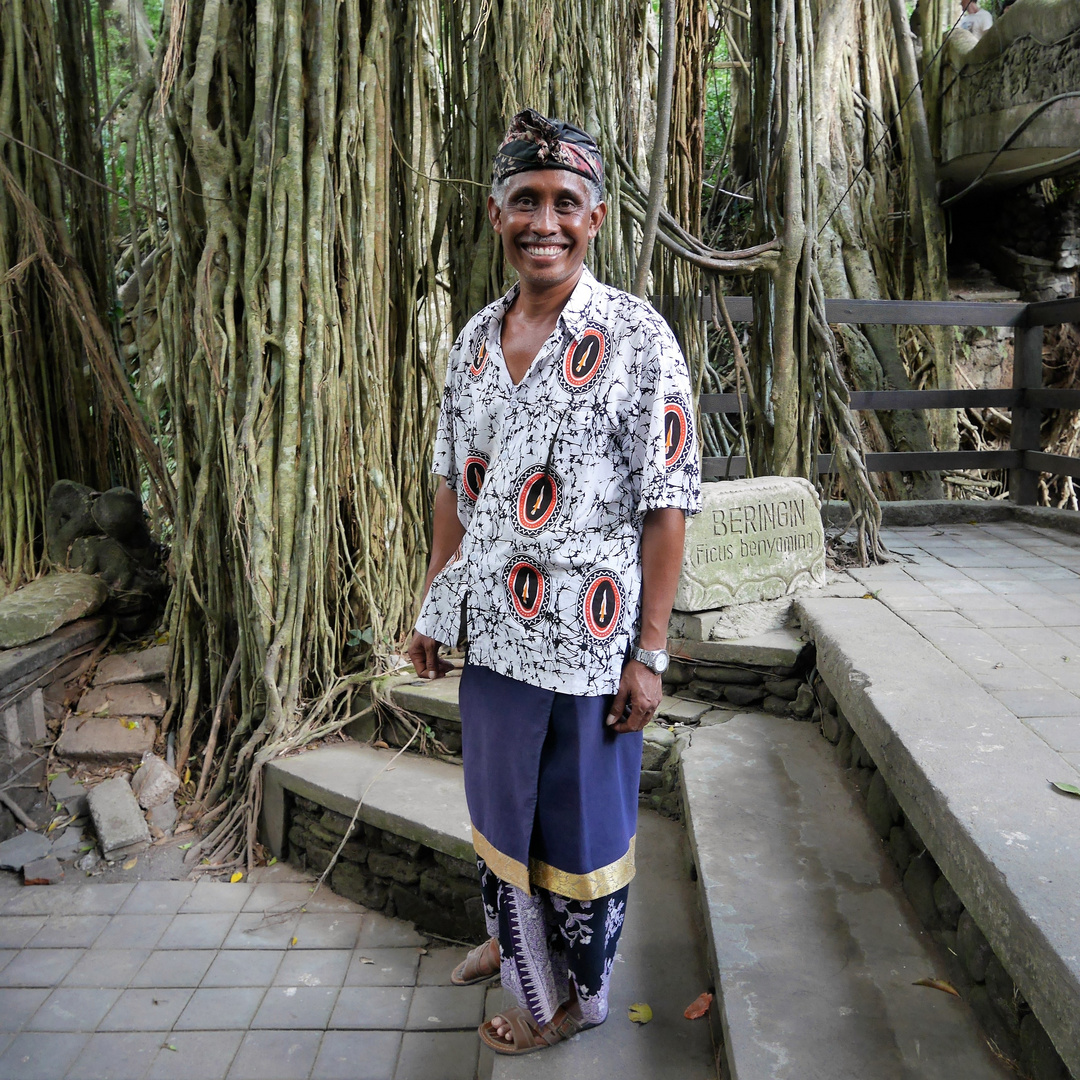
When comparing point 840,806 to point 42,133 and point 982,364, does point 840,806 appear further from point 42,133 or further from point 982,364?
point 982,364

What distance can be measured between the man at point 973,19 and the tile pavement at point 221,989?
25.4ft

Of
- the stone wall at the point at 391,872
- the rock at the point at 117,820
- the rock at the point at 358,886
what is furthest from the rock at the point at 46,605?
the rock at the point at 358,886

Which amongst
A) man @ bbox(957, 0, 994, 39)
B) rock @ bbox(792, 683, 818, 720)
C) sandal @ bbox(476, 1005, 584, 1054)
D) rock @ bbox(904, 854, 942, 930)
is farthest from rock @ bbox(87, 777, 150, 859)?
man @ bbox(957, 0, 994, 39)

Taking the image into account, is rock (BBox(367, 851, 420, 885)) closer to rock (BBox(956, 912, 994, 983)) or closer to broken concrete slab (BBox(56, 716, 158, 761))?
broken concrete slab (BBox(56, 716, 158, 761))

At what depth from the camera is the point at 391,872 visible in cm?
276

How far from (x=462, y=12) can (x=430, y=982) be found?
313cm

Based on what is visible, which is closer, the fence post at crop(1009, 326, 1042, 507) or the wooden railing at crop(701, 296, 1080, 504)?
the wooden railing at crop(701, 296, 1080, 504)

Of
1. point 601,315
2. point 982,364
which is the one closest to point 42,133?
point 601,315

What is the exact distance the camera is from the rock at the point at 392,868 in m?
2.71

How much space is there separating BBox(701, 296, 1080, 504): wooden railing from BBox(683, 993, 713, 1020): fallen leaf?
9.97 ft

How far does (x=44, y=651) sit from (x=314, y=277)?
1.80 meters

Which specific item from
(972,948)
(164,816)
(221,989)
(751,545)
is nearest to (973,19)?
(751,545)

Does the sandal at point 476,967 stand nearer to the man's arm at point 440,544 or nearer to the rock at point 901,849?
the man's arm at point 440,544

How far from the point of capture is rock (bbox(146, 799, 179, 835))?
3193 mm
